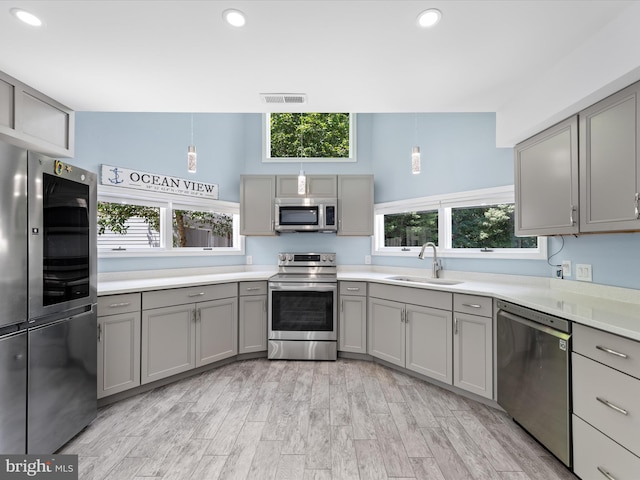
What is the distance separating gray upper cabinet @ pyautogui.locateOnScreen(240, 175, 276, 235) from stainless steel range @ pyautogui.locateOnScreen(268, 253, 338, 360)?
0.80 meters

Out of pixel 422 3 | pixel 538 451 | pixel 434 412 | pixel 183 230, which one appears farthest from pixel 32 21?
pixel 538 451

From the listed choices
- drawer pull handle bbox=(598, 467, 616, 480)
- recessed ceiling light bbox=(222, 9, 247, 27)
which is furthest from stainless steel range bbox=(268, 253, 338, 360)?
recessed ceiling light bbox=(222, 9, 247, 27)

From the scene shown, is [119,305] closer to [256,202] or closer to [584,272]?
[256,202]

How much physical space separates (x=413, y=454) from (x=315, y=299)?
5.59ft

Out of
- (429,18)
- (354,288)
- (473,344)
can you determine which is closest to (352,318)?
(354,288)

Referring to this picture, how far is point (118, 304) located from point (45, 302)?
2.19 feet

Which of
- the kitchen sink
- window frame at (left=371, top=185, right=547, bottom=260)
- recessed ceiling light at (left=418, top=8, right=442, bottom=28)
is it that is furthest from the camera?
the kitchen sink

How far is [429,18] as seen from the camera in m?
1.40

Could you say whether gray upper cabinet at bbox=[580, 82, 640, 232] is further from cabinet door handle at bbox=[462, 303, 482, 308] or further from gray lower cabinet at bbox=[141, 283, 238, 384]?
gray lower cabinet at bbox=[141, 283, 238, 384]

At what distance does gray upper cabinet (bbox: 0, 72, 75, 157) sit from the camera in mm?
1797

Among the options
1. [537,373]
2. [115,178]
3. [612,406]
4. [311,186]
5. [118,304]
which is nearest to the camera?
[612,406]

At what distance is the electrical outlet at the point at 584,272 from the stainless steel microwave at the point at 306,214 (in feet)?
7.46

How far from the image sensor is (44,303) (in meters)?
1.61

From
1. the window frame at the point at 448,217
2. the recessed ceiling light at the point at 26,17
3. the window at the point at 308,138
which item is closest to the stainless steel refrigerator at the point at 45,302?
the recessed ceiling light at the point at 26,17
